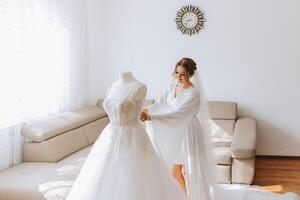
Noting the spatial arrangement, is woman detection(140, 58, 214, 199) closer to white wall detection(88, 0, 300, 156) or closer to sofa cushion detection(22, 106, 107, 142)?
sofa cushion detection(22, 106, 107, 142)

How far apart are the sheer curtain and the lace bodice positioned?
134cm

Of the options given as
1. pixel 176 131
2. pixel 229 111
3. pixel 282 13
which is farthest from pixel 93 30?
pixel 176 131

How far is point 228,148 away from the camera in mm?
4039

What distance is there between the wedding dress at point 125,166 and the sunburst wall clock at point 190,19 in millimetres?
2610

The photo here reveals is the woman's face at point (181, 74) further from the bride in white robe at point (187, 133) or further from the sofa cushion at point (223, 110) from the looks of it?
the sofa cushion at point (223, 110)

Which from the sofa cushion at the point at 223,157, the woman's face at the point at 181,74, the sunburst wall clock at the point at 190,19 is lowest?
the sofa cushion at the point at 223,157

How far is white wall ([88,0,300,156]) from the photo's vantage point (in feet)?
15.6

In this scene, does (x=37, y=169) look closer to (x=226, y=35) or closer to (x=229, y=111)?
(x=229, y=111)

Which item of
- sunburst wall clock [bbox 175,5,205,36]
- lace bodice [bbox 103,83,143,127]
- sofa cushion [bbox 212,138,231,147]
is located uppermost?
sunburst wall clock [bbox 175,5,205,36]

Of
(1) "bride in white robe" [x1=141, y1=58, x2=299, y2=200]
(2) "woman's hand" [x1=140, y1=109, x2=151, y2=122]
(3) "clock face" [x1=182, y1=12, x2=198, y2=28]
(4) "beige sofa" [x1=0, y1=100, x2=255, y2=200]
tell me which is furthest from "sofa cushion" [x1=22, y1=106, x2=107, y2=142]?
(3) "clock face" [x1=182, y1=12, x2=198, y2=28]

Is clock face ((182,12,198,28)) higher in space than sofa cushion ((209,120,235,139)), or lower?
higher

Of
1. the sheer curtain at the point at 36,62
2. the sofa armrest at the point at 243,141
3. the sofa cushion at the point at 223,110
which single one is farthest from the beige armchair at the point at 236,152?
the sheer curtain at the point at 36,62

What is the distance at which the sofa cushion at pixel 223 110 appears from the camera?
4699 millimetres

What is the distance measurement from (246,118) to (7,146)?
2.81m
